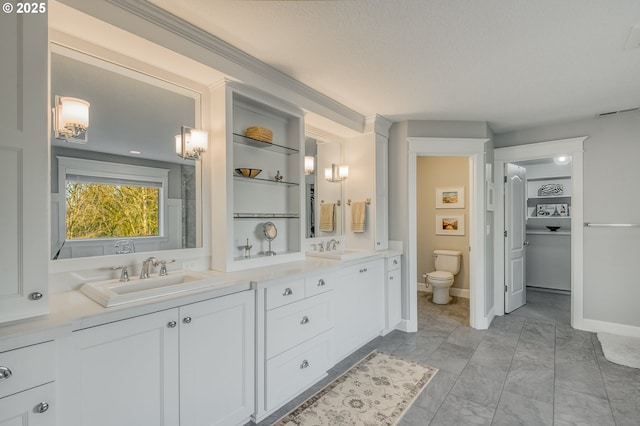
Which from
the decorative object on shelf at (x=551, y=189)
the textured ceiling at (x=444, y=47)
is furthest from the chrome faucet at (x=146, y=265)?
the decorative object on shelf at (x=551, y=189)

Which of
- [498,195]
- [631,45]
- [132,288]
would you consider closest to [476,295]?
[498,195]

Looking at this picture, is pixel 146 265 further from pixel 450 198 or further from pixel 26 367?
pixel 450 198

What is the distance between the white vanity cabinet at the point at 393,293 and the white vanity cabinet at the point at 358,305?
0.07 m

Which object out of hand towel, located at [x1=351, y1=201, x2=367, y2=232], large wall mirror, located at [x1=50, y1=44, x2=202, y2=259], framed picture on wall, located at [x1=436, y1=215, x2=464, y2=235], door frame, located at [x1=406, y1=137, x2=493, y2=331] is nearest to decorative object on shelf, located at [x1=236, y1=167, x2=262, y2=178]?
large wall mirror, located at [x1=50, y1=44, x2=202, y2=259]

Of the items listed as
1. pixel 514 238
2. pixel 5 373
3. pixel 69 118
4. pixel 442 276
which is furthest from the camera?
pixel 442 276

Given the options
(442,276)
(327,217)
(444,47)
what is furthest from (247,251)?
(442,276)

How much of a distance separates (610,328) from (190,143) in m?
4.66

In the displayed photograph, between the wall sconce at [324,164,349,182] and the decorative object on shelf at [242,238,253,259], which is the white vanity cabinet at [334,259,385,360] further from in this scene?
the wall sconce at [324,164,349,182]

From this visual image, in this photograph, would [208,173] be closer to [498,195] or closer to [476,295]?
[476,295]

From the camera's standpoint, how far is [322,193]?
3.38 meters

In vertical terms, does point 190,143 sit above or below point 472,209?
above

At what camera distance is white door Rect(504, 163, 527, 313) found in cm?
418

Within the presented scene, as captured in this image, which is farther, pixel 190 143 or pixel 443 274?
pixel 443 274

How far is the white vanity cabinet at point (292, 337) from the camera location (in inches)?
78.6
